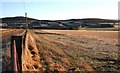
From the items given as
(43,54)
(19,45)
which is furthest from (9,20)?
(19,45)

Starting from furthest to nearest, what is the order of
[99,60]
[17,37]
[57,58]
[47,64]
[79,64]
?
[99,60]
[57,58]
[79,64]
[47,64]
[17,37]

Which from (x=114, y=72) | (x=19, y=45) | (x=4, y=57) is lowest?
(x=114, y=72)

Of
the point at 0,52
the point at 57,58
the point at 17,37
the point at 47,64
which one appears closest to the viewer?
the point at 17,37

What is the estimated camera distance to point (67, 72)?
12609 mm

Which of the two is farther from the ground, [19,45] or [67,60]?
[19,45]

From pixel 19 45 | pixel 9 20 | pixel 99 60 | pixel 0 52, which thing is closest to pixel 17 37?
pixel 19 45

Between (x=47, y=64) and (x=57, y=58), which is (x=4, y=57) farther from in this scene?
(x=57, y=58)

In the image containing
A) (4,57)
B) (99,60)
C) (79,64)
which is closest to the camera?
(4,57)

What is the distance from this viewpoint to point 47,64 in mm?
13453

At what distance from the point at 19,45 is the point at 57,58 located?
7304 millimetres

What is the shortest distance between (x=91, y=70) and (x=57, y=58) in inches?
103

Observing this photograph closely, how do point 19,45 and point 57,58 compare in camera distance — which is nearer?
point 19,45

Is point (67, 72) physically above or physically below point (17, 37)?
below

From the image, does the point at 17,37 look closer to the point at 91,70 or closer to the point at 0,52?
the point at 0,52
